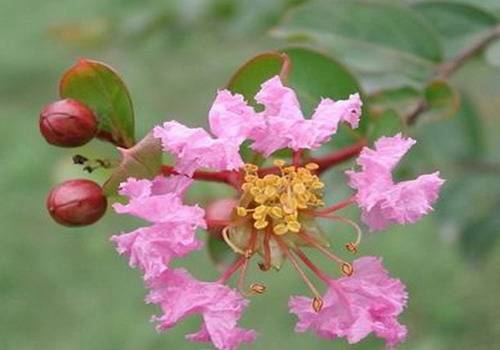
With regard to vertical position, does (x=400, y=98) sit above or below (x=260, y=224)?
below

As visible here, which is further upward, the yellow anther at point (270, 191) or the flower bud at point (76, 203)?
the flower bud at point (76, 203)

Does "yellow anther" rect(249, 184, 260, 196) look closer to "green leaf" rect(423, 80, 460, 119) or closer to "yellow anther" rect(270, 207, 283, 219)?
"yellow anther" rect(270, 207, 283, 219)

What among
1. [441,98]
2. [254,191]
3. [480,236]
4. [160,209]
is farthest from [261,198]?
[480,236]

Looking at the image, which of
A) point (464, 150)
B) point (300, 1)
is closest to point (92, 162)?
point (300, 1)

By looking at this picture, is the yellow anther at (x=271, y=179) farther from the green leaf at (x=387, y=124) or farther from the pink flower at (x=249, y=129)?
the green leaf at (x=387, y=124)

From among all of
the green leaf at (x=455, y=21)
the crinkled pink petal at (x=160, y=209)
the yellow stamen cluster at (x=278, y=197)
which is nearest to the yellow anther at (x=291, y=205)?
the yellow stamen cluster at (x=278, y=197)

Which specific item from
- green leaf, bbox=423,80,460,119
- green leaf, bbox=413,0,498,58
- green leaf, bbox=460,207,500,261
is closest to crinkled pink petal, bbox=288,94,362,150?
Answer: green leaf, bbox=423,80,460,119

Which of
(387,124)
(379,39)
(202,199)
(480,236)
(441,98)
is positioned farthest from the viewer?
(480,236)

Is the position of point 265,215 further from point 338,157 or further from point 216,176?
point 338,157

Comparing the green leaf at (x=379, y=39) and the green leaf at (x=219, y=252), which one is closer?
the green leaf at (x=219, y=252)
